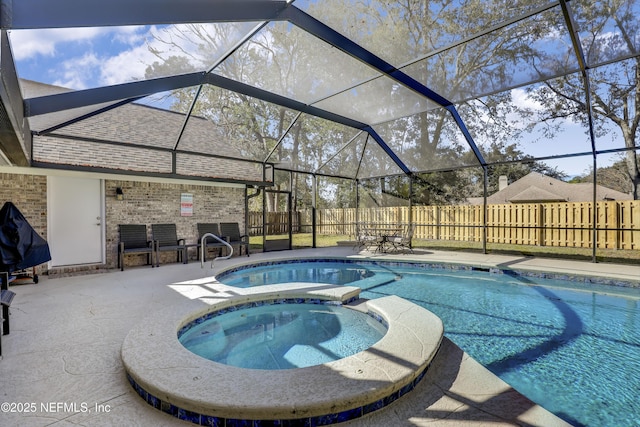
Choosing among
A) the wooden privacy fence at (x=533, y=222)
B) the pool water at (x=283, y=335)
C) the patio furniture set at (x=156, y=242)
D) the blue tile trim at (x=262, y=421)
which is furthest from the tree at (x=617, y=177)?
the patio furniture set at (x=156, y=242)

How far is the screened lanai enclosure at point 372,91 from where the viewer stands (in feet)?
14.3

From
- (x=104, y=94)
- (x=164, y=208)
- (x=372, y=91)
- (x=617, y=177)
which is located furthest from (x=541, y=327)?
(x=617, y=177)

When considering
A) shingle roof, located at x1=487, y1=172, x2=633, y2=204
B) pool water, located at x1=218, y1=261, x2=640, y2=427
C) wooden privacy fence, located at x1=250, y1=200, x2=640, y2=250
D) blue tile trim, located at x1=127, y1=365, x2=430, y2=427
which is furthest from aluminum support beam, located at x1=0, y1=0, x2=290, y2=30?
shingle roof, located at x1=487, y1=172, x2=633, y2=204

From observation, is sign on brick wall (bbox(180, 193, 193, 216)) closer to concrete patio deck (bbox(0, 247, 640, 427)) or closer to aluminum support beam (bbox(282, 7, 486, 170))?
concrete patio deck (bbox(0, 247, 640, 427))

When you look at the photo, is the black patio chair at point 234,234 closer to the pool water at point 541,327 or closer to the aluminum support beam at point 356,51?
the pool water at point 541,327

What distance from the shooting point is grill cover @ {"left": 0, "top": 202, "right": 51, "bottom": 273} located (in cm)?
459

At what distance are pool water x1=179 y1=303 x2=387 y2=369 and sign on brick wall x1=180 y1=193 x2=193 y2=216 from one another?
210 inches

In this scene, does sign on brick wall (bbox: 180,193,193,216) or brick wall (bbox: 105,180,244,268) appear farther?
sign on brick wall (bbox: 180,193,193,216)

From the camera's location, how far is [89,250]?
7508 mm

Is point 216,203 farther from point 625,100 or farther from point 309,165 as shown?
point 625,100

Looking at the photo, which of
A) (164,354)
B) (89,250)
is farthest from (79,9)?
(89,250)

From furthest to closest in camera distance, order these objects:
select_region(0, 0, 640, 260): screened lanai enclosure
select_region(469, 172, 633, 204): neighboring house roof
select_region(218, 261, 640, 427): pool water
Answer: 1. select_region(469, 172, 633, 204): neighboring house roof
2. select_region(0, 0, 640, 260): screened lanai enclosure
3. select_region(218, 261, 640, 427): pool water

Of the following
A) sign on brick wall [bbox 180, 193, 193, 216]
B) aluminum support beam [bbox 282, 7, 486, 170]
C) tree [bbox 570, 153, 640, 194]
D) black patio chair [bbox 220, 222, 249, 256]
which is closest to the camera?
aluminum support beam [bbox 282, 7, 486, 170]

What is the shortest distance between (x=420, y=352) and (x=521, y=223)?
10.8 metres
